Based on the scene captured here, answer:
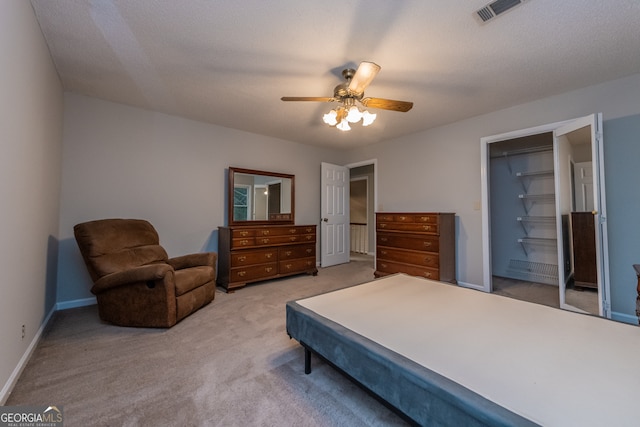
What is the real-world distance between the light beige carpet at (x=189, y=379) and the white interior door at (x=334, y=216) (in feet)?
8.86

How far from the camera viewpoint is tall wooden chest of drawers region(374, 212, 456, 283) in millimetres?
3393

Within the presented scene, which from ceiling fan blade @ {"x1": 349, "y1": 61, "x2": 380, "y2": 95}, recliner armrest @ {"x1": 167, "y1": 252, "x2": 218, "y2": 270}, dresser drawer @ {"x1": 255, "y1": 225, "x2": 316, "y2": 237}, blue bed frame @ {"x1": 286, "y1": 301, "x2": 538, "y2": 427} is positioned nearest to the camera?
blue bed frame @ {"x1": 286, "y1": 301, "x2": 538, "y2": 427}

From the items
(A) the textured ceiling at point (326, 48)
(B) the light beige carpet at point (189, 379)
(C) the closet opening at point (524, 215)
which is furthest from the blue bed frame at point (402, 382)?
(C) the closet opening at point (524, 215)

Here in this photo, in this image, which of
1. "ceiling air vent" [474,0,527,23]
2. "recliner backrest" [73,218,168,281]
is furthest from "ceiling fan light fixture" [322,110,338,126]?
"recliner backrest" [73,218,168,281]

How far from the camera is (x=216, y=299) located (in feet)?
10.1

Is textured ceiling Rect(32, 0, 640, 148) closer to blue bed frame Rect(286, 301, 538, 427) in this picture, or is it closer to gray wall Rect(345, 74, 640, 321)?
gray wall Rect(345, 74, 640, 321)

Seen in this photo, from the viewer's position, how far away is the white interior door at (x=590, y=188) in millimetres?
2463

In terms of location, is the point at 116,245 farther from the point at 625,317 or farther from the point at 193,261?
the point at 625,317

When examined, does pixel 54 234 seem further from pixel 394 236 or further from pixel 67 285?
pixel 394 236

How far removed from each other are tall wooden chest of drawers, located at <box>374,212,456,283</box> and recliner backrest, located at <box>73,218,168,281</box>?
305 cm

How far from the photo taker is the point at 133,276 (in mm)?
2219

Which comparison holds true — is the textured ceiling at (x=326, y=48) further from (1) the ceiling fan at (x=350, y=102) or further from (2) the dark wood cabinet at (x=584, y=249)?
(2) the dark wood cabinet at (x=584, y=249)

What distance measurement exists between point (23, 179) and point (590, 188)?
4827mm

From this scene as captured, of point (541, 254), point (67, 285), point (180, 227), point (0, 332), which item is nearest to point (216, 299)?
point (180, 227)
